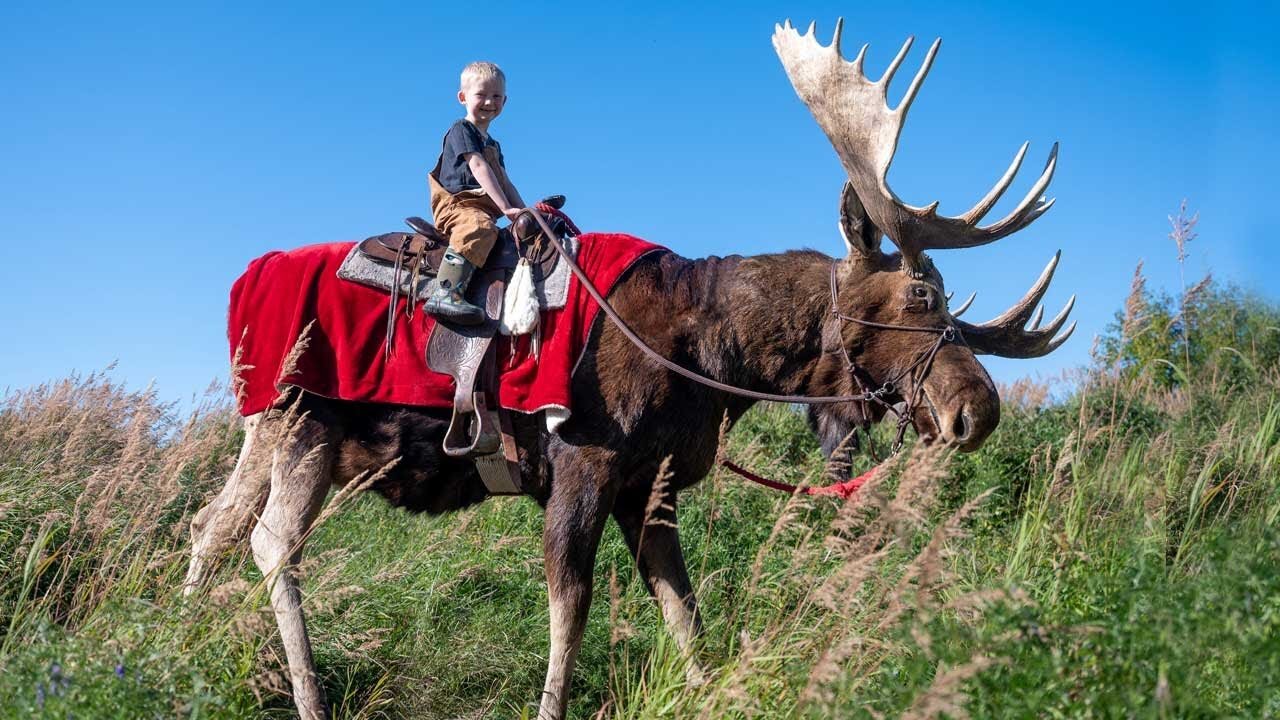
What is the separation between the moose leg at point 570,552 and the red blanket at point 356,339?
283 mm

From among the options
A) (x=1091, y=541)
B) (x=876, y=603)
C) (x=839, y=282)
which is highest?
(x=839, y=282)

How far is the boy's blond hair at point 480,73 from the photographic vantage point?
487 cm

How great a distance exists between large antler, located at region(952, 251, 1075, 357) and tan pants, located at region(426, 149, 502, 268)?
225 centimetres

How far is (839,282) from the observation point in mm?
4477

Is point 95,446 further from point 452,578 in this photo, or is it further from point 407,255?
point 407,255

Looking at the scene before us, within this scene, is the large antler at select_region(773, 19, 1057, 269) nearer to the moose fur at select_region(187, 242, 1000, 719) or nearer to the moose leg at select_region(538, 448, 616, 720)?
the moose fur at select_region(187, 242, 1000, 719)

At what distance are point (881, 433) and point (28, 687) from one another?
7726 mm

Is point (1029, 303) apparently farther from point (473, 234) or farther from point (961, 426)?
point (473, 234)

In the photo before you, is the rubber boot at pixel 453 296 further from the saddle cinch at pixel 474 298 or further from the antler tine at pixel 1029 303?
the antler tine at pixel 1029 303

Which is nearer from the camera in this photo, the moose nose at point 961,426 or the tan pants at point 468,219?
the moose nose at point 961,426

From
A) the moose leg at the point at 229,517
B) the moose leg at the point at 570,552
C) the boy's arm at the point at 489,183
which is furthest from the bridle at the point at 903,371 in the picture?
the moose leg at the point at 229,517

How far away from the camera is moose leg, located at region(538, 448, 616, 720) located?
3949 mm

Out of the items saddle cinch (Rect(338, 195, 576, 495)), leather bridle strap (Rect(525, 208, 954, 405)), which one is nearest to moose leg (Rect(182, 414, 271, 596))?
saddle cinch (Rect(338, 195, 576, 495))

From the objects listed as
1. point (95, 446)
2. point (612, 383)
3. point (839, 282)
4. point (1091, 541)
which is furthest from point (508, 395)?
point (95, 446)
